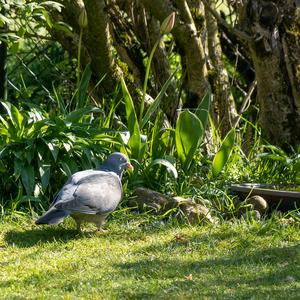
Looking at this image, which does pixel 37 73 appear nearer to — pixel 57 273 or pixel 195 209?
pixel 195 209

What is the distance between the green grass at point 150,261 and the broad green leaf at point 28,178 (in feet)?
1.14

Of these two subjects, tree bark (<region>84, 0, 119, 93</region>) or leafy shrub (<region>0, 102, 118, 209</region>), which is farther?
tree bark (<region>84, 0, 119, 93</region>)

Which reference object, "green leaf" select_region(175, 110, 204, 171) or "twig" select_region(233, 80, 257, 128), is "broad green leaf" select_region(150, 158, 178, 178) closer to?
"green leaf" select_region(175, 110, 204, 171)

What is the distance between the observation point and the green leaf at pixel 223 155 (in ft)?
26.8

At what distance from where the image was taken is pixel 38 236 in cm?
716

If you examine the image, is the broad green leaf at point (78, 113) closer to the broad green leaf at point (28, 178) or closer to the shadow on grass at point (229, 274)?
the broad green leaf at point (28, 178)

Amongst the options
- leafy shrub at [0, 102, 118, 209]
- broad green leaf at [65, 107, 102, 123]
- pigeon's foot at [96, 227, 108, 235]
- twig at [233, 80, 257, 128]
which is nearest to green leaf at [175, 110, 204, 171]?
leafy shrub at [0, 102, 118, 209]

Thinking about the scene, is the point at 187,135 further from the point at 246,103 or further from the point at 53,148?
the point at 246,103

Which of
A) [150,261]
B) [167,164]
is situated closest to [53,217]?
[150,261]

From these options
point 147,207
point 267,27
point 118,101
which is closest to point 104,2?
point 118,101

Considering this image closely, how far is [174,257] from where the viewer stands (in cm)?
647

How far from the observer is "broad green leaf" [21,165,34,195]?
773cm

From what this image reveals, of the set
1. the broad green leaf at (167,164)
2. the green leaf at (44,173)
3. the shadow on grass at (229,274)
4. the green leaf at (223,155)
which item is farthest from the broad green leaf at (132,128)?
the shadow on grass at (229,274)

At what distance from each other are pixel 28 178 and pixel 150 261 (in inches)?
73.2
